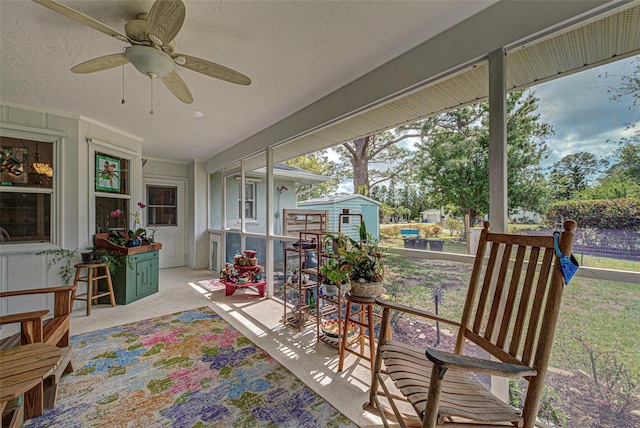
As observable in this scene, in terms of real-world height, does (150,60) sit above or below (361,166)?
above

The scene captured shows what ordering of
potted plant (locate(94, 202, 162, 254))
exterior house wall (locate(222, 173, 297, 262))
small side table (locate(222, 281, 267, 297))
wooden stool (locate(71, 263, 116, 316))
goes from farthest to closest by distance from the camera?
exterior house wall (locate(222, 173, 297, 262)) < small side table (locate(222, 281, 267, 297)) < potted plant (locate(94, 202, 162, 254)) < wooden stool (locate(71, 263, 116, 316))

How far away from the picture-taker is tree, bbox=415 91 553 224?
1591mm

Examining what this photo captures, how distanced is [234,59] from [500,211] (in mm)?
2277

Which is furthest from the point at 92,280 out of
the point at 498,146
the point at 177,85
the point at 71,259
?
the point at 498,146

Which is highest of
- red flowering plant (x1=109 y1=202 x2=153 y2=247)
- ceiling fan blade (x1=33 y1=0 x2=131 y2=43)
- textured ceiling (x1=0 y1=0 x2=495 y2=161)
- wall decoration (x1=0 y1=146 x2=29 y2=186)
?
textured ceiling (x1=0 y1=0 x2=495 y2=161)

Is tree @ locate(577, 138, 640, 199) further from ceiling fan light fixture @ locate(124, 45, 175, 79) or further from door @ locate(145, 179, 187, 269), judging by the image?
door @ locate(145, 179, 187, 269)

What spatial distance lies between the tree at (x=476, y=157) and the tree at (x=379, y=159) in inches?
9.0

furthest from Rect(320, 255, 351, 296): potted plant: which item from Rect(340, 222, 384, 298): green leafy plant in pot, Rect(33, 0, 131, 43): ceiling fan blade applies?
Rect(33, 0, 131, 43): ceiling fan blade

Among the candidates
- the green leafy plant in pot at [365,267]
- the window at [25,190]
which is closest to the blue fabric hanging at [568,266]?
the green leafy plant in pot at [365,267]

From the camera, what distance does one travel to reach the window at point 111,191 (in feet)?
12.5

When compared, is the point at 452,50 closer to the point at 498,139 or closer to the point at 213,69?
the point at 498,139

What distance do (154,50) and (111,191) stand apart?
3.21 meters

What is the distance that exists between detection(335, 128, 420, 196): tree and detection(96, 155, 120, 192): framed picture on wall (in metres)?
3.65

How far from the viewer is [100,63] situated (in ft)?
5.96
